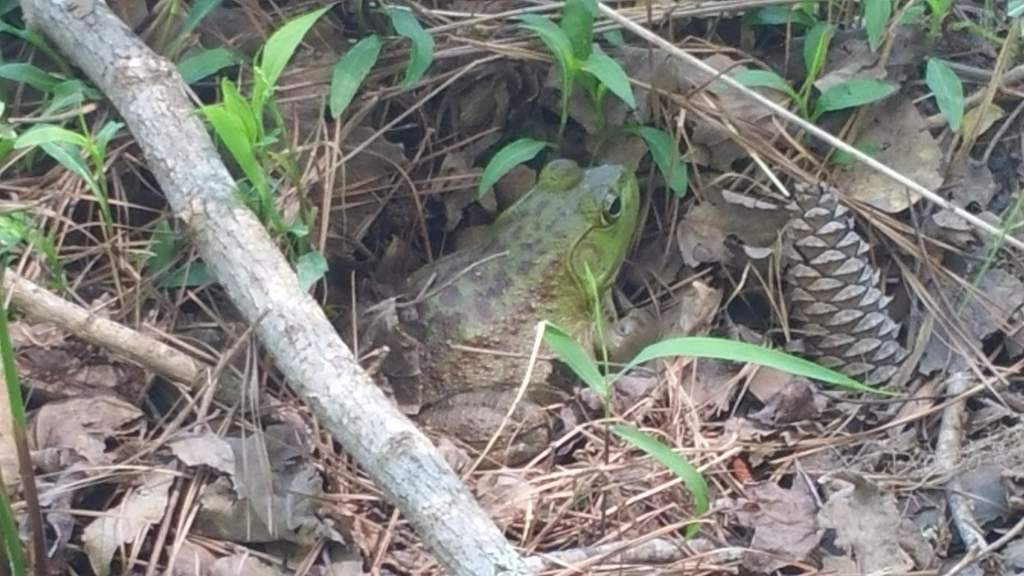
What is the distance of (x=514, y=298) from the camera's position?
8.41 ft

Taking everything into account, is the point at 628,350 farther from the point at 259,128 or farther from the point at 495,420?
the point at 259,128

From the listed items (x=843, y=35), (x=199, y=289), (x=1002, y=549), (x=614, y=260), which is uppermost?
(x=843, y=35)

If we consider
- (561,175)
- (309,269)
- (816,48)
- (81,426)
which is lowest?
(81,426)

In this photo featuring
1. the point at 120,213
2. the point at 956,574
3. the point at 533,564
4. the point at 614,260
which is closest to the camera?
the point at 533,564

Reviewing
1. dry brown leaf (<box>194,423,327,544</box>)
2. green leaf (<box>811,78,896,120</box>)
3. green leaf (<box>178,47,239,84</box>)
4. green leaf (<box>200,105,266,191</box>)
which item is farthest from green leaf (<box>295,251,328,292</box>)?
green leaf (<box>811,78,896,120</box>)

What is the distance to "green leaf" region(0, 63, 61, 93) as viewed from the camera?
2.38 m

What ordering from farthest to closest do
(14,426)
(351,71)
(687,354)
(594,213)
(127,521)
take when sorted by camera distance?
(594,213) → (351,71) → (127,521) → (687,354) → (14,426)

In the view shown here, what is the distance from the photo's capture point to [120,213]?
242 centimetres

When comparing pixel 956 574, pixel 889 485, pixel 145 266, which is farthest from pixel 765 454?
pixel 145 266

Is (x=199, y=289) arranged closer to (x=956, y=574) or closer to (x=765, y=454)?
(x=765, y=454)

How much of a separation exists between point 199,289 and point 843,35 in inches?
61.3

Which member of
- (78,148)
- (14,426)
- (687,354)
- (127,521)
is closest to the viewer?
(14,426)

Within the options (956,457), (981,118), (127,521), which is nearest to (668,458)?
(956,457)

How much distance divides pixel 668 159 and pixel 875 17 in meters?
0.53
